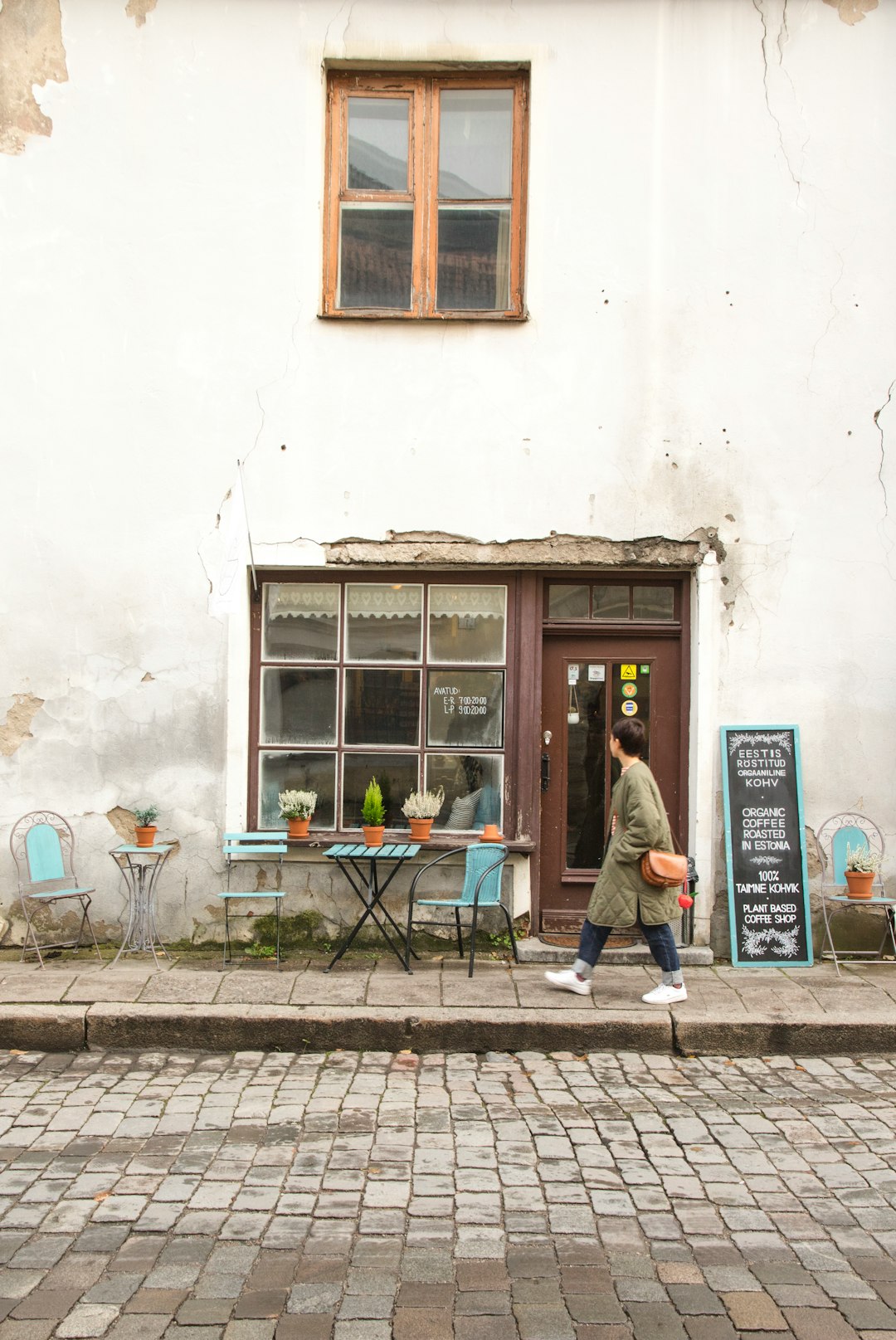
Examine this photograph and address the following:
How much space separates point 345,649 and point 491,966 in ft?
7.48

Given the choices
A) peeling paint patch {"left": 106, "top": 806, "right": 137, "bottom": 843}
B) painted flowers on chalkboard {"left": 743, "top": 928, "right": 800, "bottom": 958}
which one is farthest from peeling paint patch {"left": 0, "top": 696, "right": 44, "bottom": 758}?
painted flowers on chalkboard {"left": 743, "top": 928, "right": 800, "bottom": 958}

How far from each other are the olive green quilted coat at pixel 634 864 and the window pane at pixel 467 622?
5.58 feet

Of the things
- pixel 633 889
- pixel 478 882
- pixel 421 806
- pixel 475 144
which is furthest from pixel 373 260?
pixel 633 889

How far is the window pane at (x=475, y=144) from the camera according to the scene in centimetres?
787

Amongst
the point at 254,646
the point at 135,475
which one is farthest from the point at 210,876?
the point at 135,475

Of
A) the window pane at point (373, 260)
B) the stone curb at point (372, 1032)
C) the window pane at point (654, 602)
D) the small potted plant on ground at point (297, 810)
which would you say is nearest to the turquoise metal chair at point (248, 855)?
the small potted plant on ground at point (297, 810)

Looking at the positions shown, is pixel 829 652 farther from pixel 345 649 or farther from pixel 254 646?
pixel 254 646

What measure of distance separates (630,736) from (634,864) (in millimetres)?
702

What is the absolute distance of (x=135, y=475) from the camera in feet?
25.3

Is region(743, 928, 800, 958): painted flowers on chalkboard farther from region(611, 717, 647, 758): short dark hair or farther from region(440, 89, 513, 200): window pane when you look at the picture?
region(440, 89, 513, 200): window pane

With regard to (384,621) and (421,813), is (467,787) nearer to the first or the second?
(421,813)

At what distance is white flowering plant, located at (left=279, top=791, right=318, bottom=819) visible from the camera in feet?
25.0

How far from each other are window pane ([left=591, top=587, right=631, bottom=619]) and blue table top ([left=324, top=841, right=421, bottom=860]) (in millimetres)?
1980

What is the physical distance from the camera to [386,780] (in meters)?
7.88
